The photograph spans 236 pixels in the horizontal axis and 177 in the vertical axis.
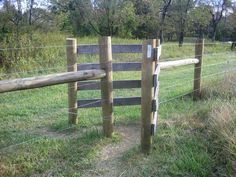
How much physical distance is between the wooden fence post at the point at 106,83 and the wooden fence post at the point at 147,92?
2.51 ft

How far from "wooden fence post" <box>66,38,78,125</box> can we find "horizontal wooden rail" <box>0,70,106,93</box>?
1.16m

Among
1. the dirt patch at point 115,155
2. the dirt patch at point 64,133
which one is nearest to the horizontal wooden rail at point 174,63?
the dirt patch at point 115,155

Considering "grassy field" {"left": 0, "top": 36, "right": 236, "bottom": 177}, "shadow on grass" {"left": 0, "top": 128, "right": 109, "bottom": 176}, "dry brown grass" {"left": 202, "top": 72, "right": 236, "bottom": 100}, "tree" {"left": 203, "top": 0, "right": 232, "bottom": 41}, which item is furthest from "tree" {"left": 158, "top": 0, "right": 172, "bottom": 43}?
"shadow on grass" {"left": 0, "top": 128, "right": 109, "bottom": 176}

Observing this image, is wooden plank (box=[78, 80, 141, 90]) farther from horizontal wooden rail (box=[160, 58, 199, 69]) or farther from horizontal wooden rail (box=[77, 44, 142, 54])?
horizontal wooden rail (box=[160, 58, 199, 69])

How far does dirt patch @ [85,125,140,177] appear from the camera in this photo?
14.1 ft

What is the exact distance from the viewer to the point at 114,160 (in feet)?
15.3

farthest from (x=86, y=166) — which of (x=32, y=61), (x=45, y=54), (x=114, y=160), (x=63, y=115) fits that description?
(x=45, y=54)

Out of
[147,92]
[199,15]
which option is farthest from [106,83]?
[199,15]

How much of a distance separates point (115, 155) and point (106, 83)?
3.61 ft

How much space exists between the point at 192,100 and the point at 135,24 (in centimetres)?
2755

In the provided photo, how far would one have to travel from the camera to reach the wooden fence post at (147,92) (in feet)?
14.9

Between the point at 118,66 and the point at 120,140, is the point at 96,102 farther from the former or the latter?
the point at 120,140

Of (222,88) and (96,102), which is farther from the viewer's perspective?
(222,88)

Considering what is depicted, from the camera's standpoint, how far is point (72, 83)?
617 centimetres
